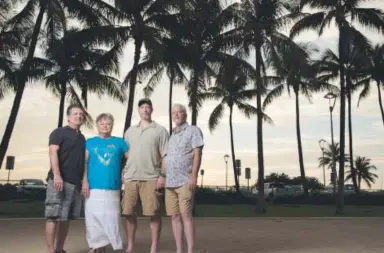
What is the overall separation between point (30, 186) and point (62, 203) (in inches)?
1283

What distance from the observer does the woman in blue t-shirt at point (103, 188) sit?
5.93 metres

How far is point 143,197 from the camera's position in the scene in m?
6.33

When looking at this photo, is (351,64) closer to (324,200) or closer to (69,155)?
(324,200)

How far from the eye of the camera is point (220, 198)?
31.1m

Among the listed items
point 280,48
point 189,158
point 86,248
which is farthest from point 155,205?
point 280,48

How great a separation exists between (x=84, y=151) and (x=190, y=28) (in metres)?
16.4

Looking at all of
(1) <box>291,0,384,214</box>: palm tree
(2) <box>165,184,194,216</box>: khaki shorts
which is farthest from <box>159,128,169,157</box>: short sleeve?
(1) <box>291,0,384,214</box>: palm tree

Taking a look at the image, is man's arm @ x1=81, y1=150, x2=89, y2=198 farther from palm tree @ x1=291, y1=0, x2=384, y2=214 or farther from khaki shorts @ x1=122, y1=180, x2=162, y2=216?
palm tree @ x1=291, y1=0, x2=384, y2=214

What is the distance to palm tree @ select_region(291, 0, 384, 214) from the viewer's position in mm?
23422

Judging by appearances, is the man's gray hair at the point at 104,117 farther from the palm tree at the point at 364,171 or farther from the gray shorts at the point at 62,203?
the palm tree at the point at 364,171

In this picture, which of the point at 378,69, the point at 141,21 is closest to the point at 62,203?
the point at 141,21

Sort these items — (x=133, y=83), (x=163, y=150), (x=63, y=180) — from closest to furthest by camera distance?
(x=63, y=180) → (x=163, y=150) → (x=133, y=83)

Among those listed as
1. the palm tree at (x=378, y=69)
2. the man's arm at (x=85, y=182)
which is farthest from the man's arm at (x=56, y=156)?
the palm tree at (x=378, y=69)

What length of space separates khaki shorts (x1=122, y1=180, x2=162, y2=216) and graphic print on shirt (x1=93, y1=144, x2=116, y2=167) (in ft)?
1.73
